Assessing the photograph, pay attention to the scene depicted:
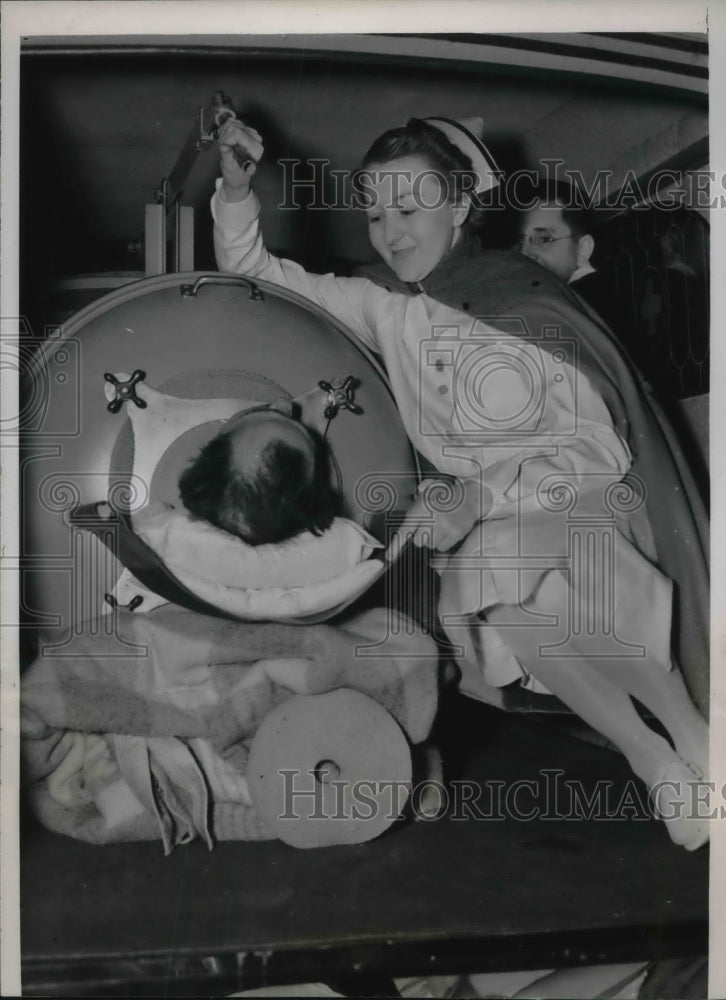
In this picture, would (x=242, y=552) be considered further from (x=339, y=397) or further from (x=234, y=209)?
(x=234, y=209)

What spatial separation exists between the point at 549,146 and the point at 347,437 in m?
0.56

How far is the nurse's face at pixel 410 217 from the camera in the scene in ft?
4.80

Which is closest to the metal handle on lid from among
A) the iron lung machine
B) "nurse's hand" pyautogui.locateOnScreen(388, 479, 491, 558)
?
the iron lung machine

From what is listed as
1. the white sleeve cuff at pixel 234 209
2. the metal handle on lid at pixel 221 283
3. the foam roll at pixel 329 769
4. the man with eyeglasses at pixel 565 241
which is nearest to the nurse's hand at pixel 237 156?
the white sleeve cuff at pixel 234 209

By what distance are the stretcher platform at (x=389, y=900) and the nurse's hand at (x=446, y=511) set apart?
0.84 ft

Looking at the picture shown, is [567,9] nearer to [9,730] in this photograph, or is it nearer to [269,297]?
[269,297]

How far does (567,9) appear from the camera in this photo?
1418mm

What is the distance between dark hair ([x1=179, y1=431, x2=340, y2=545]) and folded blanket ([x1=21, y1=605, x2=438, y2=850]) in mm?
141

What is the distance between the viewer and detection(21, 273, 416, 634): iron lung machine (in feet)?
4.53

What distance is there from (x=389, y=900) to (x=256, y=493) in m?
0.60

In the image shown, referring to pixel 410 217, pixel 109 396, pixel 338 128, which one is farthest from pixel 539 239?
pixel 109 396

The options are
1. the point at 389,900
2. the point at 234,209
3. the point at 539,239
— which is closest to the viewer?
the point at 389,900

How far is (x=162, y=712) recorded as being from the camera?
1.38m

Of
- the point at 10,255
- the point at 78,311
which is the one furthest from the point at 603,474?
the point at 10,255
